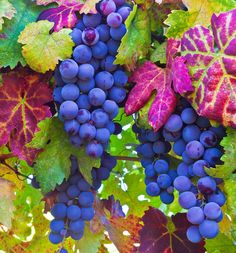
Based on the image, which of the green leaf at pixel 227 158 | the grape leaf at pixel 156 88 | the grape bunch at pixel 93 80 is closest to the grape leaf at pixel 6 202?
the grape bunch at pixel 93 80

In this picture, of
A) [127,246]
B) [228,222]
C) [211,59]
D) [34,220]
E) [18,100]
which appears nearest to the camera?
[211,59]

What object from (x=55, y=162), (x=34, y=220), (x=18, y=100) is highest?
(x=18, y=100)

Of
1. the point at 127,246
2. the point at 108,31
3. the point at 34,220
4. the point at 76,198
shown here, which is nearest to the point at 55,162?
the point at 76,198

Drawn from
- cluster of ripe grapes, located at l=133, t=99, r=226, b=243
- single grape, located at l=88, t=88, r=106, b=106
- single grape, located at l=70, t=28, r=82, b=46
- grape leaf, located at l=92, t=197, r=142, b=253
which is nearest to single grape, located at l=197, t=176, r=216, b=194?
cluster of ripe grapes, located at l=133, t=99, r=226, b=243

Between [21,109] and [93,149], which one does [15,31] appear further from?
[93,149]

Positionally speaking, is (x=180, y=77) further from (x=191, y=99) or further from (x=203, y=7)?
(x=203, y=7)

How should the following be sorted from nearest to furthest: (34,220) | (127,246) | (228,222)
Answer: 1. (228,222)
2. (127,246)
3. (34,220)

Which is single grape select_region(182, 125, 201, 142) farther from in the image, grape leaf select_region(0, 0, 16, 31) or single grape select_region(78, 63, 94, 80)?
grape leaf select_region(0, 0, 16, 31)
